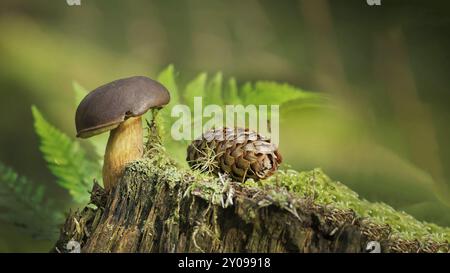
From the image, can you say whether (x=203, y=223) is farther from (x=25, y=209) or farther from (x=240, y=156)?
(x=25, y=209)

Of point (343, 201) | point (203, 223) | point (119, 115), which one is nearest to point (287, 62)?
point (343, 201)

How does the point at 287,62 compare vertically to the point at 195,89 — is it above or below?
above

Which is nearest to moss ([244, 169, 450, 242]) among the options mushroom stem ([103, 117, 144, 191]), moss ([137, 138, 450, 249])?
moss ([137, 138, 450, 249])

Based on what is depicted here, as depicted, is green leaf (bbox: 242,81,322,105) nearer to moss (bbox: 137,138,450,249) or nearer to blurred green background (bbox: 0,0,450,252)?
blurred green background (bbox: 0,0,450,252)

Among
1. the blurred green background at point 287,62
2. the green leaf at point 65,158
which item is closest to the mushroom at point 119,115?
the green leaf at point 65,158

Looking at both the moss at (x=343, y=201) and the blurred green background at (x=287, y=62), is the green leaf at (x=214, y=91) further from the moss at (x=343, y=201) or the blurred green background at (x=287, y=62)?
the moss at (x=343, y=201)
